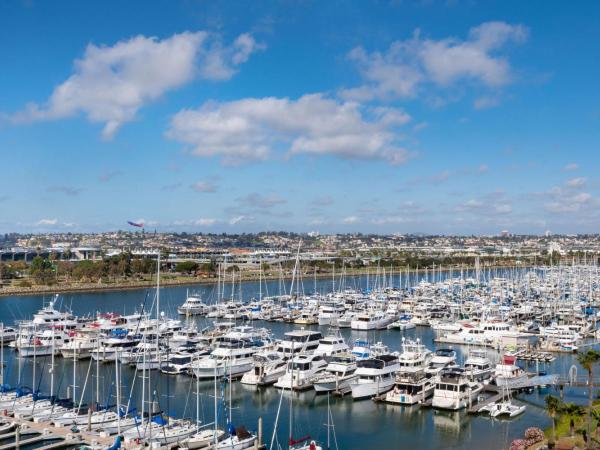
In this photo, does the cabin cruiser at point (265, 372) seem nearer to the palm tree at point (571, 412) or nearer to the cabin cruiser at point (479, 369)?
the cabin cruiser at point (479, 369)

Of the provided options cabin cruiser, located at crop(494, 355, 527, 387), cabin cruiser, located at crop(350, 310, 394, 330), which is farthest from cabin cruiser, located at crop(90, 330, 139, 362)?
cabin cruiser, located at crop(350, 310, 394, 330)

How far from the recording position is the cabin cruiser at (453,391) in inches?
1109

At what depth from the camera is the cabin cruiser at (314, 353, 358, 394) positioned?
3122 cm

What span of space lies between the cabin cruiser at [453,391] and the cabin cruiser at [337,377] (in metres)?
4.53

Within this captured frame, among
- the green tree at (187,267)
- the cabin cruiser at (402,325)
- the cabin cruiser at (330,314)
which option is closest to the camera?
the cabin cruiser at (402,325)

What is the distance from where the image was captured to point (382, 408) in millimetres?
29047

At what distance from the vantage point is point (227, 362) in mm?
34875

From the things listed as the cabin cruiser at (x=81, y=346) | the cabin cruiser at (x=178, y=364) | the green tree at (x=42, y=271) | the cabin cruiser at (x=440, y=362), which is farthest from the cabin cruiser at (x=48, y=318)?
the green tree at (x=42, y=271)

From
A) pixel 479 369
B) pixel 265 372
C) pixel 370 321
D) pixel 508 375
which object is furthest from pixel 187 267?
pixel 508 375

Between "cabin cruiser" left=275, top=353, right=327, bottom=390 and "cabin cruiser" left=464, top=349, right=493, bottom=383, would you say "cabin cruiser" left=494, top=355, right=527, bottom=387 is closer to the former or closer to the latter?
"cabin cruiser" left=464, top=349, right=493, bottom=383

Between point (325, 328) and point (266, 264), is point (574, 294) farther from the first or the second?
point (266, 264)

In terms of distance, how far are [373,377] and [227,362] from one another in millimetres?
8533

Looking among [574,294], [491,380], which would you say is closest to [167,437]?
[491,380]

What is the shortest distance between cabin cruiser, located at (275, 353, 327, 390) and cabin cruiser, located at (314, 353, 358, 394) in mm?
558
